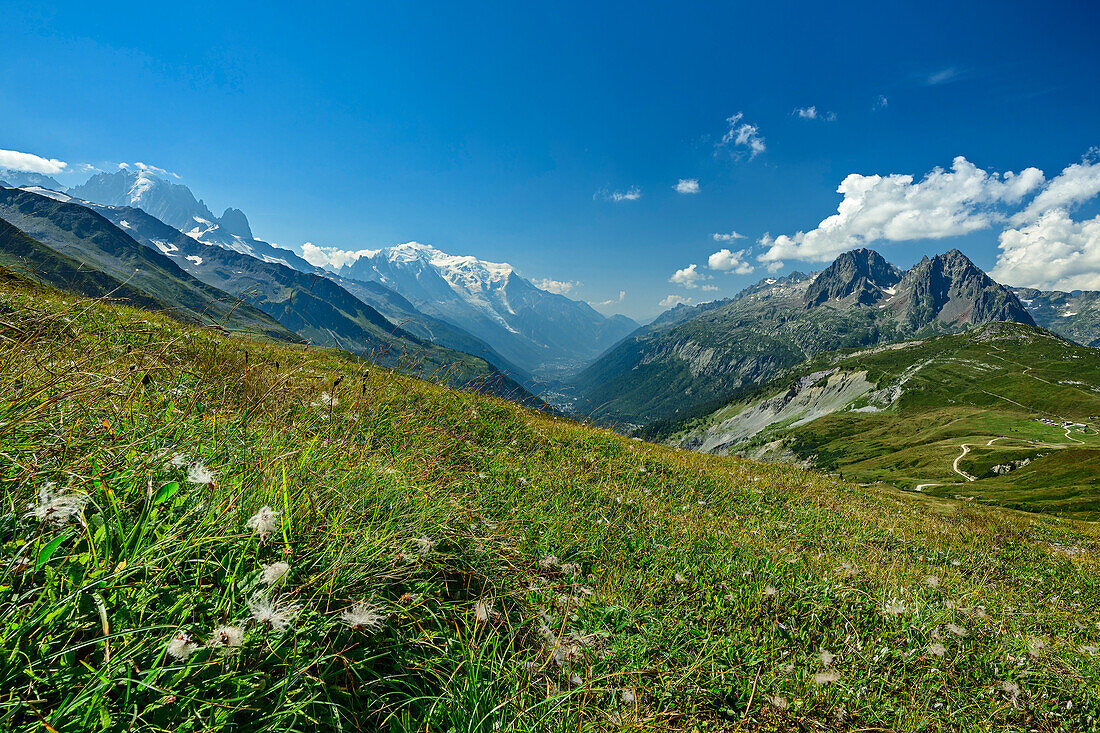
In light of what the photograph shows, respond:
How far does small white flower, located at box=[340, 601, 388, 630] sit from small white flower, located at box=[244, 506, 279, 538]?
2.09ft

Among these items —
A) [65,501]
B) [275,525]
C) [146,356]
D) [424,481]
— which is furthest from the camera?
[146,356]

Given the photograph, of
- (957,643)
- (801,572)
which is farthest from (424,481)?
(957,643)

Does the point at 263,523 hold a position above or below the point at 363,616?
above

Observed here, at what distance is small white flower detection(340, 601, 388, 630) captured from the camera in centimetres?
234

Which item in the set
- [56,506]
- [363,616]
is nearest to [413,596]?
[363,616]

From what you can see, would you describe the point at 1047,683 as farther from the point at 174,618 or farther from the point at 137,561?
the point at 137,561

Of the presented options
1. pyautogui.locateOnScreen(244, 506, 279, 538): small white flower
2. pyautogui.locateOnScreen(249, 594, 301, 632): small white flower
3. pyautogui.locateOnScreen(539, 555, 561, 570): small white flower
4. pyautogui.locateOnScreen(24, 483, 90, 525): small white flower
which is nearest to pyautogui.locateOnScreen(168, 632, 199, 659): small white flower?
pyautogui.locateOnScreen(249, 594, 301, 632): small white flower

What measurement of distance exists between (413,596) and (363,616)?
16.7 inches

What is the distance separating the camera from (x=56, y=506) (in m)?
2.21

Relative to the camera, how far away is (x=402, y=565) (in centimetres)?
306

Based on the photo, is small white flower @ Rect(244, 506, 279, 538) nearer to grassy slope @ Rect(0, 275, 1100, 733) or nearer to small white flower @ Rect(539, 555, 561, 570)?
grassy slope @ Rect(0, 275, 1100, 733)

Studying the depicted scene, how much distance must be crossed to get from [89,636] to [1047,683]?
751 cm

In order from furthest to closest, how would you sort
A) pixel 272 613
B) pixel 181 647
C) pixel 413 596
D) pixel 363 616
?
pixel 413 596
pixel 363 616
pixel 272 613
pixel 181 647

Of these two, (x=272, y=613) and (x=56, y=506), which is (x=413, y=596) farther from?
(x=56, y=506)
